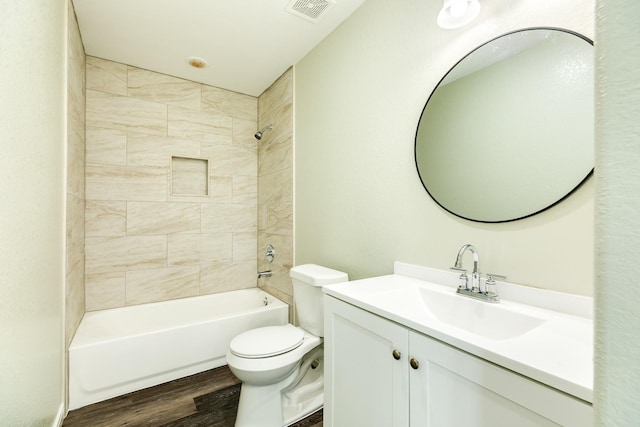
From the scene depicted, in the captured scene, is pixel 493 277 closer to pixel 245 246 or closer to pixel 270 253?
pixel 270 253

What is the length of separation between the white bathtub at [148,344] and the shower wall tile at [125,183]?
0.97 metres

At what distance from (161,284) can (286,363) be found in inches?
65.6

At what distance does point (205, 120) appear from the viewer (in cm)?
275

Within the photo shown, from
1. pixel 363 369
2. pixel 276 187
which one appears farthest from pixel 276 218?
pixel 363 369

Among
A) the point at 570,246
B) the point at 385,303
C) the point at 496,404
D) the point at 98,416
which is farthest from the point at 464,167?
the point at 98,416

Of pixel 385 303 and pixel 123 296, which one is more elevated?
pixel 385 303

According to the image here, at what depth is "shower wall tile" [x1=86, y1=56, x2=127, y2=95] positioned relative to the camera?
2283mm

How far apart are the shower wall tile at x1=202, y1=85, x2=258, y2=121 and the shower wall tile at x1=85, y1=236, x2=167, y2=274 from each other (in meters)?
1.38

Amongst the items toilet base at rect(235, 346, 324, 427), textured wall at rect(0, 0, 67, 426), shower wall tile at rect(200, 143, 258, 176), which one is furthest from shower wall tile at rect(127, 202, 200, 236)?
toilet base at rect(235, 346, 324, 427)

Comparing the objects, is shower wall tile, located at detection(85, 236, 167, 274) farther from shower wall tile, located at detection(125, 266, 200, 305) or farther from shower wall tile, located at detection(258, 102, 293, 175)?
shower wall tile, located at detection(258, 102, 293, 175)

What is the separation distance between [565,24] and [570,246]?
74 centimetres

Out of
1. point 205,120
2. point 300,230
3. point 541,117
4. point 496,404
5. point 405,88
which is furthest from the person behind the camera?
point 205,120

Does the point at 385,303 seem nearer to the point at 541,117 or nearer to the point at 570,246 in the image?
the point at 570,246

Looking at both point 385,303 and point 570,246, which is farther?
point 385,303
